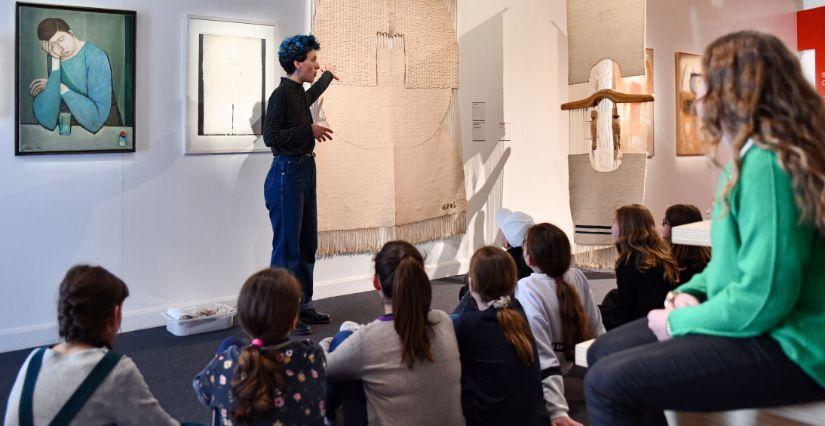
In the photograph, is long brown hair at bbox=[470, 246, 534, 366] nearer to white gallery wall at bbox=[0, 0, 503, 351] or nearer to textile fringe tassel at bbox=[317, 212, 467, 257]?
white gallery wall at bbox=[0, 0, 503, 351]

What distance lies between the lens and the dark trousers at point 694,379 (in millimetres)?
1244

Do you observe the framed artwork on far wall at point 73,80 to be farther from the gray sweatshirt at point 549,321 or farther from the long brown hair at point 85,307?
the gray sweatshirt at point 549,321

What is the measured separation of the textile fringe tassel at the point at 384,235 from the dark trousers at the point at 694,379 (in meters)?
3.22

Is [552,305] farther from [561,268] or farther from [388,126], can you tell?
[388,126]

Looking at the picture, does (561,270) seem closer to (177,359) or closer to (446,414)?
(446,414)

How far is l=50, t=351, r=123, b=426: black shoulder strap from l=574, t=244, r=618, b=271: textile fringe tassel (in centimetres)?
403

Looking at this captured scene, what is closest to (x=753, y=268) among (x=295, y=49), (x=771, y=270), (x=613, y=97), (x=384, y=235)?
(x=771, y=270)

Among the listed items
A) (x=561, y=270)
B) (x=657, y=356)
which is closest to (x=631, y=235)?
(x=561, y=270)

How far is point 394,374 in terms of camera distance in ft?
6.38

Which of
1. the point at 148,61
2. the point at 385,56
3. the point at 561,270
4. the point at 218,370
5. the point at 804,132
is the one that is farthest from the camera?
the point at 385,56

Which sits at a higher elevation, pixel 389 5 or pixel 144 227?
pixel 389 5

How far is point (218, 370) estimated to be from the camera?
172 cm

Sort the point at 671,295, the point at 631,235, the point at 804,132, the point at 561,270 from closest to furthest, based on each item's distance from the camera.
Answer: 1. the point at 804,132
2. the point at 671,295
3. the point at 561,270
4. the point at 631,235

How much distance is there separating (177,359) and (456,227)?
246cm
